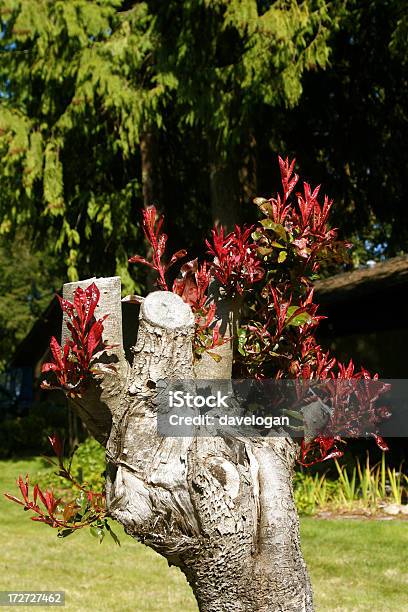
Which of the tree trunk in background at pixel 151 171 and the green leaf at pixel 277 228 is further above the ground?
the tree trunk in background at pixel 151 171

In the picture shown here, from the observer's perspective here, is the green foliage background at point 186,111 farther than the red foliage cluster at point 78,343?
Yes

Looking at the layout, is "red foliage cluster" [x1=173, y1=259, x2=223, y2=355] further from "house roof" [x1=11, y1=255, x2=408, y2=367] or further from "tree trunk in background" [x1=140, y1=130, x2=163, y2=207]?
"tree trunk in background" [x1=140, y1=130, x2=163, y2=207]

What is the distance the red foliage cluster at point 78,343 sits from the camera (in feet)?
10.2

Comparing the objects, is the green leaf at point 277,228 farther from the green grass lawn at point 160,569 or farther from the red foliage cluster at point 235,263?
the green grass lawn at point 160,569

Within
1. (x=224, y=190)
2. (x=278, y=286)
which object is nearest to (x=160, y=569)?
(x=278, y=286)

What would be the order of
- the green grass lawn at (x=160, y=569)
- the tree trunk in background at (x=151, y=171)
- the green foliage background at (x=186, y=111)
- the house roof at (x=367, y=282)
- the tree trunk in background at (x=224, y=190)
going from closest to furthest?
the green grass lawn at (x=160, y=569), the green foliage background at (x=186, y=111), the tree trunk in background at (x=224, y=190), the house roof at (x=367, y=282), the tree trunk in background at (x=151, y=171)

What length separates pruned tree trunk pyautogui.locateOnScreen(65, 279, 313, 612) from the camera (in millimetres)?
3152

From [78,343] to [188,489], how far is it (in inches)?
A: 28.9

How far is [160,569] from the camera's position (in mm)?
8023

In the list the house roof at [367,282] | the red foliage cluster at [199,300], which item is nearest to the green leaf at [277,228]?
the red foliage cluster at [199,300]

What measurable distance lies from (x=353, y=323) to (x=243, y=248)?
1234 centimetres

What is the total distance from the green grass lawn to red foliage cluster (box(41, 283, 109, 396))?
13.1 ft

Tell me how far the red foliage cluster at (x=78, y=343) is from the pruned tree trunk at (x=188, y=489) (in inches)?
4.0

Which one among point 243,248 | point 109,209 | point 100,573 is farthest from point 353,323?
point 243,248
